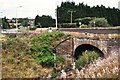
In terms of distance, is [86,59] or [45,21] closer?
[86,59]

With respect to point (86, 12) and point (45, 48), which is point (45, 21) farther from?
point (45, 48)

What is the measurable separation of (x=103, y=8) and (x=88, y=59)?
2142 inches

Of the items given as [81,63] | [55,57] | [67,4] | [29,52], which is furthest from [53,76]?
[67,4]

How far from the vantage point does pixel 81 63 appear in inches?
1088

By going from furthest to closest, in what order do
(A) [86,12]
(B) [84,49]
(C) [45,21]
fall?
(A) [86,12]
(C) [45,21]
(B) [84,49]

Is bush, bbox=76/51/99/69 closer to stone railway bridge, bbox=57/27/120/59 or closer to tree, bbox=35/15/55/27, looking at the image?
stone railway bridge, bbox=57/27/120/59

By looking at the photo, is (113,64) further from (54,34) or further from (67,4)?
(67,4)

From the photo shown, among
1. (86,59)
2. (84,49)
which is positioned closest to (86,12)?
(84,49)

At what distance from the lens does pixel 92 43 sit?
99.6ft

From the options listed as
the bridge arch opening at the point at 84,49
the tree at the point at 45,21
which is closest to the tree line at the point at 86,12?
the tree at the point at 45,21

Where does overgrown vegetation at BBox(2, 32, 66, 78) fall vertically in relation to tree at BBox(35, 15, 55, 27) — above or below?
below

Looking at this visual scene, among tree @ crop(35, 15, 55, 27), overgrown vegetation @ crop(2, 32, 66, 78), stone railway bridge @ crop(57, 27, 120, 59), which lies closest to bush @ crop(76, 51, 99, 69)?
stone railway bridge @ crop(57, 27, 120, 59)

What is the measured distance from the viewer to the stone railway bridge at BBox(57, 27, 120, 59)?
26.9 metres

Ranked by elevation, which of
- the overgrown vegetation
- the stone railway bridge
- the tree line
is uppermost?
the tree line
